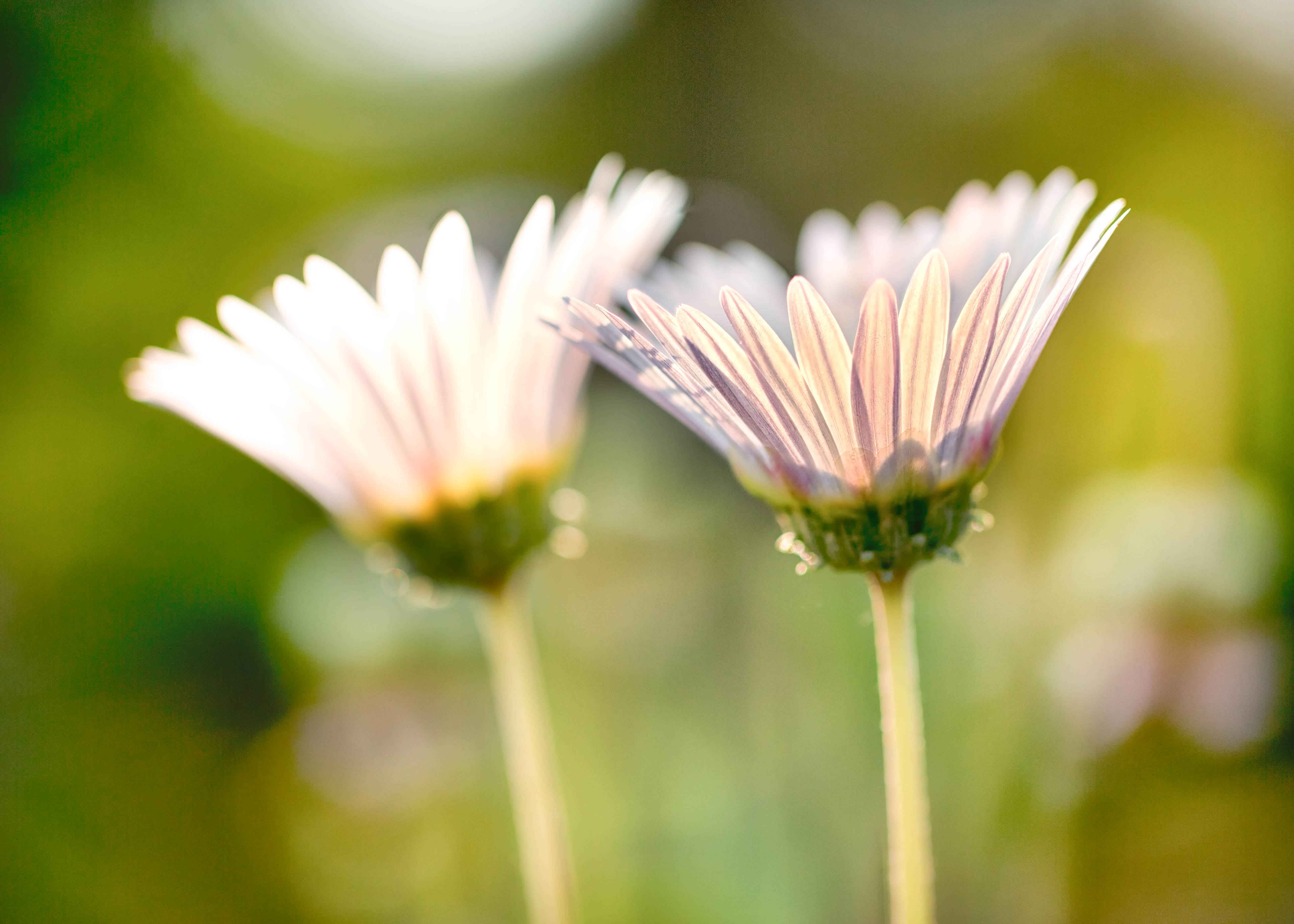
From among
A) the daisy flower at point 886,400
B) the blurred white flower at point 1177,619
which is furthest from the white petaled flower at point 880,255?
the blurred white flower at point 1177,619

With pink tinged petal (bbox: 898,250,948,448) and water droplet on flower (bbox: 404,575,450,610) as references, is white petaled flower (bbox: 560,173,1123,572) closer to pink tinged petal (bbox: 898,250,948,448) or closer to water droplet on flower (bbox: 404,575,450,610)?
pink tinged petal (bbox: 898,250,948,448)

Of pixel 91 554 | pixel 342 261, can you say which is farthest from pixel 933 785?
pixel 91 554

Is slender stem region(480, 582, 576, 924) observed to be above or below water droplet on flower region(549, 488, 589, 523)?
below

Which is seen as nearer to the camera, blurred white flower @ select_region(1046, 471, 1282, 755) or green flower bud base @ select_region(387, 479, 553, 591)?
green flower bud base @ select_region(387, 479, 553, 591)

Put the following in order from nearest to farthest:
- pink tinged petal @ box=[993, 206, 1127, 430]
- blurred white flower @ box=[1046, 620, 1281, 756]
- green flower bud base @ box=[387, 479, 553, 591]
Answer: pink tinged petal @ box=[993, 206, 1127, 430] < green flower bud base @ box=[387, 479, 553, 591] < blurred white flower @ box=[1046, 620, 1281, 756]

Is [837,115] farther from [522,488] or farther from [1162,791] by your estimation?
[522,488]

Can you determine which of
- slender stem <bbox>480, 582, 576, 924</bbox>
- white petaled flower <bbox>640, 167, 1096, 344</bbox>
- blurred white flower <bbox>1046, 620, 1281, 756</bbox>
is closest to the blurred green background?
blurred white flower <bbox>1046, 620, 1281, 756</bbox>

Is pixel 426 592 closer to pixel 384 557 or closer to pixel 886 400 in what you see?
pixel 384 557
